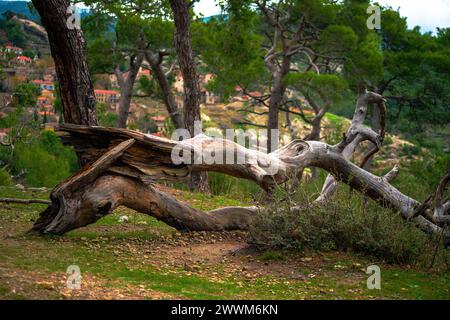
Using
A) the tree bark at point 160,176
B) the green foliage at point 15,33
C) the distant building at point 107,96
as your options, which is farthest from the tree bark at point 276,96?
the distant building at point 107,96

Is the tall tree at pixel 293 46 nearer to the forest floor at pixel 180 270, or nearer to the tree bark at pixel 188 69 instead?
the tree bark at pixel 188 69

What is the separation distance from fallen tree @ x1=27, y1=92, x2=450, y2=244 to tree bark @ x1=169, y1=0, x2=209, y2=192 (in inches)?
159

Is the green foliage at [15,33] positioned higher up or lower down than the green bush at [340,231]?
higher up

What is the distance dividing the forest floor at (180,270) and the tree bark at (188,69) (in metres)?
4.63

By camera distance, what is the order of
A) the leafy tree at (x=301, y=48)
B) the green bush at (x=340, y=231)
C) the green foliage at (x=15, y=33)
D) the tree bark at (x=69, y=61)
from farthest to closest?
the green foliage at (x=15, y=33) → the leafy tree at (x=301, y=48) → the tree bark at (x=69, y=61) → the green bush at (x=340, y=231)

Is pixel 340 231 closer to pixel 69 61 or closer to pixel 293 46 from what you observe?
pixel 69 61

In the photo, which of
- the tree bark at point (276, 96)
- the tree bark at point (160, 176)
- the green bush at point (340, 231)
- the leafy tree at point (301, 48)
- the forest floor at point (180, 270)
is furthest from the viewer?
the tree bark at point (276, 96)

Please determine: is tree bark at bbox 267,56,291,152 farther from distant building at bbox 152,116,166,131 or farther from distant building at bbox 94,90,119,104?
distant building at bbox 94,90,119,104

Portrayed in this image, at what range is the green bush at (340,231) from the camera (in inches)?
231

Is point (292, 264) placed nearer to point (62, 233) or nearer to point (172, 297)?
point (172, 297)

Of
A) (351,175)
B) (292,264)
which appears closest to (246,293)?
(292,264)

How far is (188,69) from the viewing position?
11.2m

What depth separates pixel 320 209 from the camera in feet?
20.2
